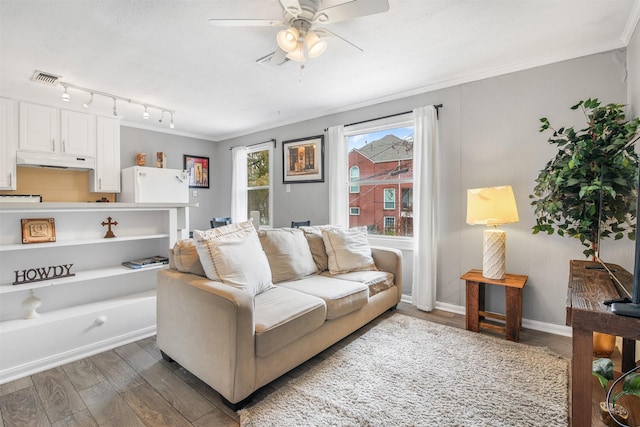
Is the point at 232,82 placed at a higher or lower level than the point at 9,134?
higher

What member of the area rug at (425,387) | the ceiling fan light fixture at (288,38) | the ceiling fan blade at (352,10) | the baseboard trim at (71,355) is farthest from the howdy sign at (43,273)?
the ceiling fan blade at (352,10)

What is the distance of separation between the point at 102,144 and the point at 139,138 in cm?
68

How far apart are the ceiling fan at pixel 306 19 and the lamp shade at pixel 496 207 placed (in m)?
1.71

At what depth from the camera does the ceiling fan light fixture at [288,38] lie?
186 centimetres

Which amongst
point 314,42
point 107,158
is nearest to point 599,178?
point 314,42

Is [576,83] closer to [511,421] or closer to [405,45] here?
[405,45]

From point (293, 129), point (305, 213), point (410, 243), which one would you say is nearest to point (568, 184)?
point (410, 243)

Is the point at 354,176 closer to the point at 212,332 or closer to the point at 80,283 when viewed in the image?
the point at 212,332

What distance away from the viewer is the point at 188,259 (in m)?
2.11

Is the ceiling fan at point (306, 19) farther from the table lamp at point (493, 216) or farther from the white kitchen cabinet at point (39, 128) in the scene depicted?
the white kitchen cabinet at point (39, 128)

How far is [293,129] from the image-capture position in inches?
182

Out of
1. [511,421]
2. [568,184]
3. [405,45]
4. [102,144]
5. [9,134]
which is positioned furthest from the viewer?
[102,144]

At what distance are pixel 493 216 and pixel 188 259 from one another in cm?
246

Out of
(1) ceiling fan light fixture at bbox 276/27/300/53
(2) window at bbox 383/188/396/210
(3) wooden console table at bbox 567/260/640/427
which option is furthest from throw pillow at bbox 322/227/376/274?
(3) wooden console table at bbox 567/260/640/427
